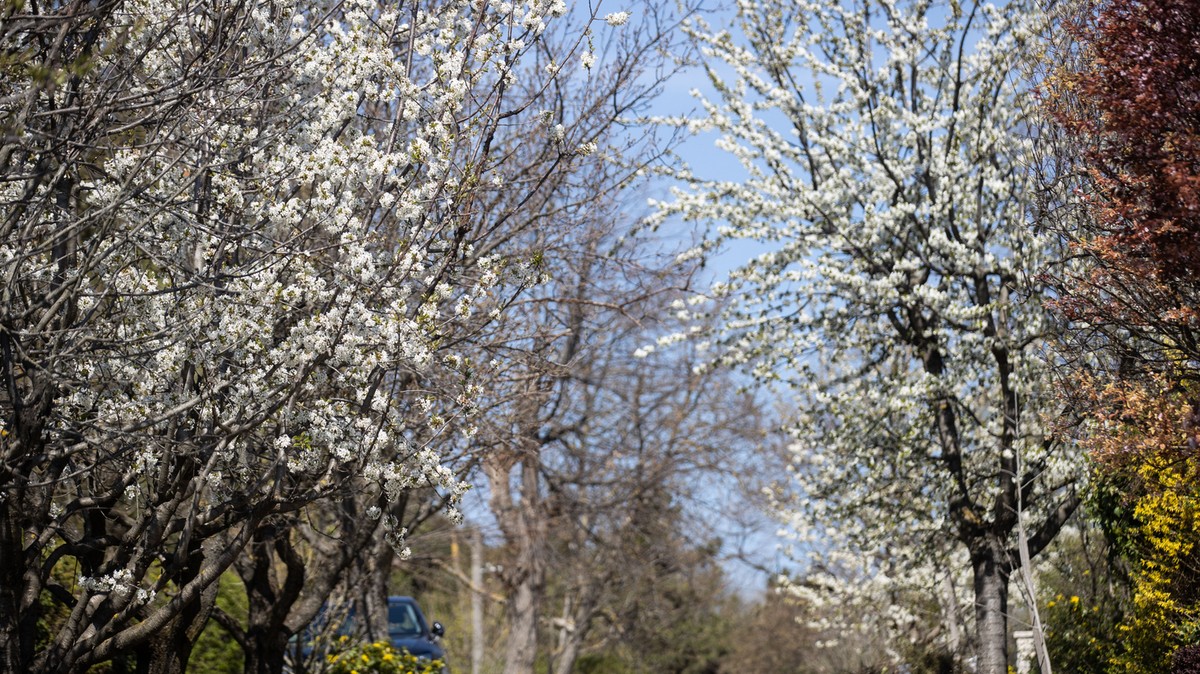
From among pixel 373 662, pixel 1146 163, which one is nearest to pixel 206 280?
pixel 1146 163

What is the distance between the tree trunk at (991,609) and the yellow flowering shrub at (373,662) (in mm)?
5164

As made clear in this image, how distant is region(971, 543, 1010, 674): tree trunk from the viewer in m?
11.2

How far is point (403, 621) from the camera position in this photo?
16562 millimetres

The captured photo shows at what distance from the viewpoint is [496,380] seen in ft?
26.7

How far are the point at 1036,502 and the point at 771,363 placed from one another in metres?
2.85

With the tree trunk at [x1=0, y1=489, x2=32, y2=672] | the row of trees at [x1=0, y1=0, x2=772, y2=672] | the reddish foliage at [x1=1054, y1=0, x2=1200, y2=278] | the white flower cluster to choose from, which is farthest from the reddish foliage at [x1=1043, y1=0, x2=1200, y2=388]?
the tree trunk at [x1=0, y1=489, x2=32, y2=672]

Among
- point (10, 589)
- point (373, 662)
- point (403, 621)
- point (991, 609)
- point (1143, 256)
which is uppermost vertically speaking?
point (1143, 256)

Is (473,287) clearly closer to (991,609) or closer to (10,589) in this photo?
(10,589)

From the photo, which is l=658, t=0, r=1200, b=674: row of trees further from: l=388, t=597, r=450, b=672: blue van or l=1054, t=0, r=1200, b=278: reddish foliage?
l=388, t=597, r=450, b=672: blue van

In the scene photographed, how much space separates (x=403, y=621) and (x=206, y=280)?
11929mm

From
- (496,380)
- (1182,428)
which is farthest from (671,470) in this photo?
(1182,428)

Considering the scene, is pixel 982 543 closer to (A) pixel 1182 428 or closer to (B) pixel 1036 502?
(B) pixel 1036 502

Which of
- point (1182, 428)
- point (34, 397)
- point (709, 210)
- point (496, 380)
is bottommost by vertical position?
point (34, 397)

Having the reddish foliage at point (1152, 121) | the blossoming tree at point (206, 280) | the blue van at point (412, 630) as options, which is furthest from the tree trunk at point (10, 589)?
the blue van at point (412, 630)
